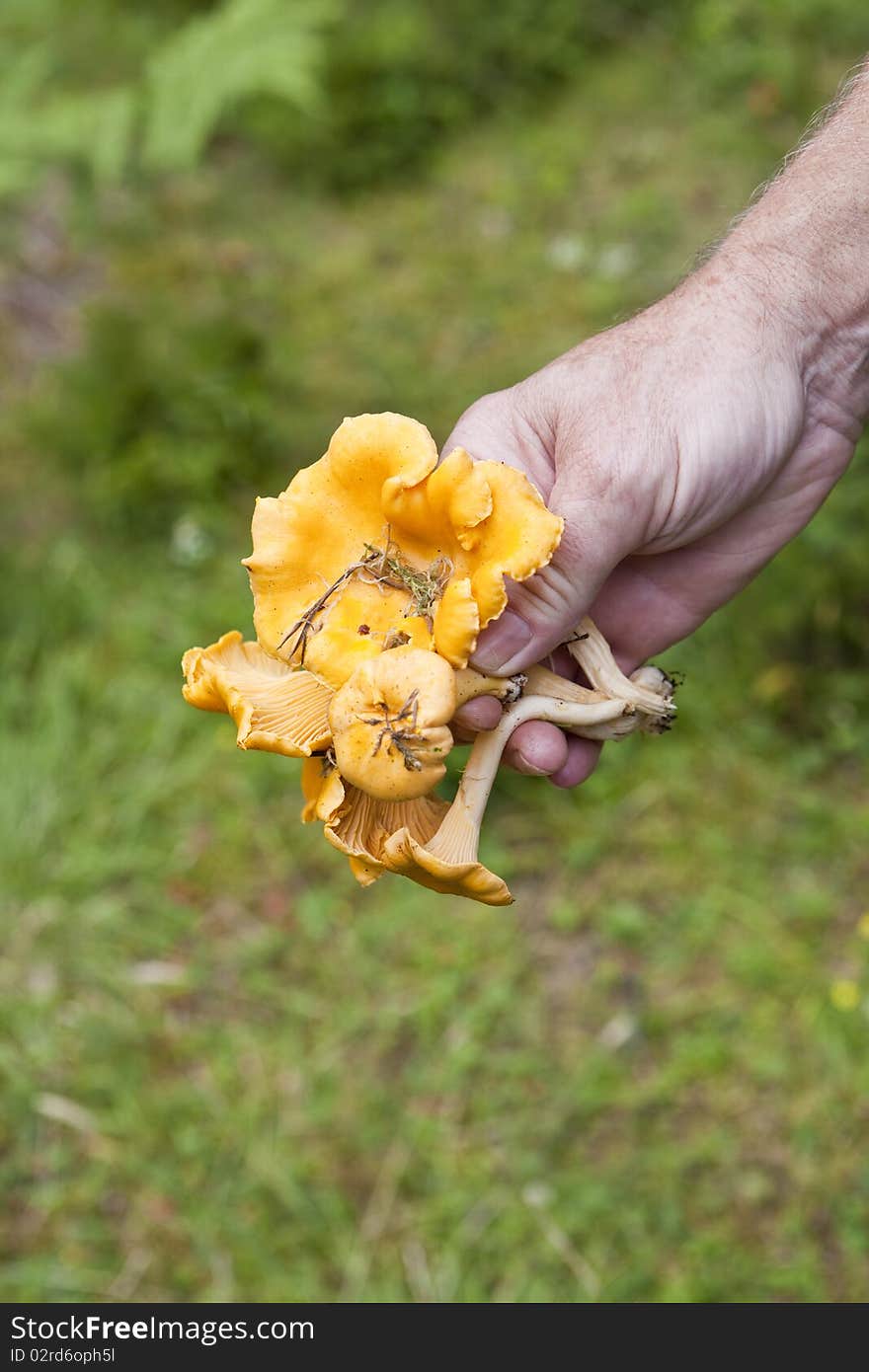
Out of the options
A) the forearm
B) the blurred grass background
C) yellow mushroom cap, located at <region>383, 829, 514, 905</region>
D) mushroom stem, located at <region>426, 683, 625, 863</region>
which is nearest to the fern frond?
the blurred grass background

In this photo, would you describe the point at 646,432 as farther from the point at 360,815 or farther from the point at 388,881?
the point at 388,881

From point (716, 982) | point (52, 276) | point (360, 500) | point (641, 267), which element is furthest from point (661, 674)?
point (52, 276)

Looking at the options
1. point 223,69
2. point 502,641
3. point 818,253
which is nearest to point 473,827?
point 502,641

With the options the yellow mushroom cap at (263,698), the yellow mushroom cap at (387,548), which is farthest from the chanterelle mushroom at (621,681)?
the yellow mushroom cap at (263,698)

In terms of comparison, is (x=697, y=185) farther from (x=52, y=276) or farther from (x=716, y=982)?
(x=716, y=982)

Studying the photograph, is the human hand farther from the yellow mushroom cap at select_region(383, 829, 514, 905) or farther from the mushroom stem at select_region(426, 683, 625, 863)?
the yellow mushroom cap at select_region(383, 829, 514, 905)

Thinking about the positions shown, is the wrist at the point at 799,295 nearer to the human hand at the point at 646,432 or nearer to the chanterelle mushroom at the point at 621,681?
the human hand at the point at 646,432
